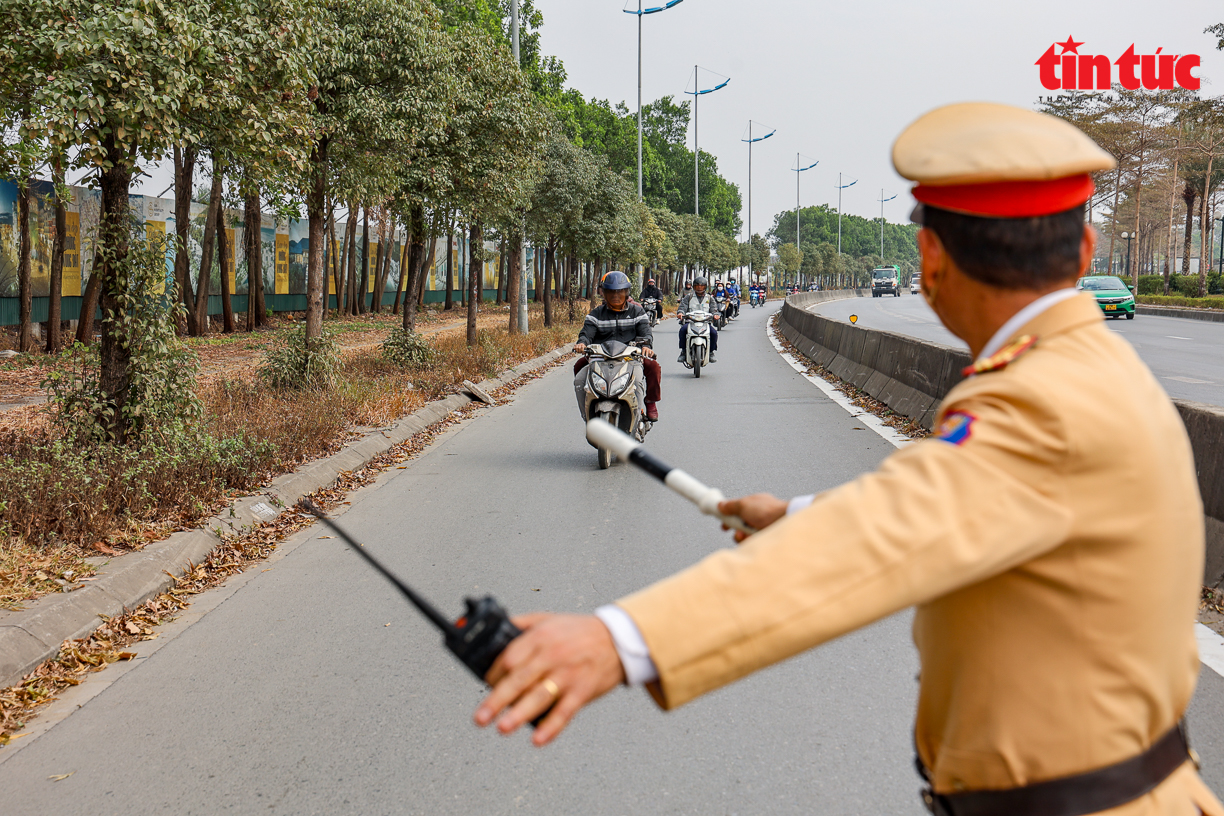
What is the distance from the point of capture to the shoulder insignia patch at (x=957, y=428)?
4.09ft

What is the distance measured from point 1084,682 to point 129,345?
830 cm

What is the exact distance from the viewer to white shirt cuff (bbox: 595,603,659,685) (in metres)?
1.24

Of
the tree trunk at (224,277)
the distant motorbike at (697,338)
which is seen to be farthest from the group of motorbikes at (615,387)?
the tree trunk at (224,277)

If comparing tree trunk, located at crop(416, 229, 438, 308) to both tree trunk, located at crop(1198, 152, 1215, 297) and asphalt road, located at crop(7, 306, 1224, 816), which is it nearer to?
asphalt road, located at crop(7, 306, 1224, 816)

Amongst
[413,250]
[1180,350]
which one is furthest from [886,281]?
[413,250]

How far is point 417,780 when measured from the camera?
3.59m

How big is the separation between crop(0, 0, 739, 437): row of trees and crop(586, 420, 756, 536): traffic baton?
21.0ft

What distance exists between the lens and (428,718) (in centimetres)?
412

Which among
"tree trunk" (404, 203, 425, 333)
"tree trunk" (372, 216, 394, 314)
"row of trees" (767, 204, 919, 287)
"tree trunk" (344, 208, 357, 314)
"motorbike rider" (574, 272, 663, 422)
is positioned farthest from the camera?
"row of trees" (767, 204, 919, 287)

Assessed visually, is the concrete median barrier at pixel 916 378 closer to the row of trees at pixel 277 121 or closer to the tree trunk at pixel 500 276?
the row of trees at pixel 277 121

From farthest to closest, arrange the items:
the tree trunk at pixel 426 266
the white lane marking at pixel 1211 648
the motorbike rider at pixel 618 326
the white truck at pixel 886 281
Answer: the white truck at pixel 886 281
the tree trunk at pixel 426 266
the motorbike rider at pixel 618 326
the white lane marking at pixel 1211 648

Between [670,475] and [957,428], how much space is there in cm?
62

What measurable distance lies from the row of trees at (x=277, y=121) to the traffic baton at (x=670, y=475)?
6.40m

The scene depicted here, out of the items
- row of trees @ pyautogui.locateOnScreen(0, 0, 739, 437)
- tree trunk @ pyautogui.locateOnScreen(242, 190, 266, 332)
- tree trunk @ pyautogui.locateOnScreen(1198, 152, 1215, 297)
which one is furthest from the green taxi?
tree trunk @ pyautogui.locateOnScreen(242, 190, 266, 332)
